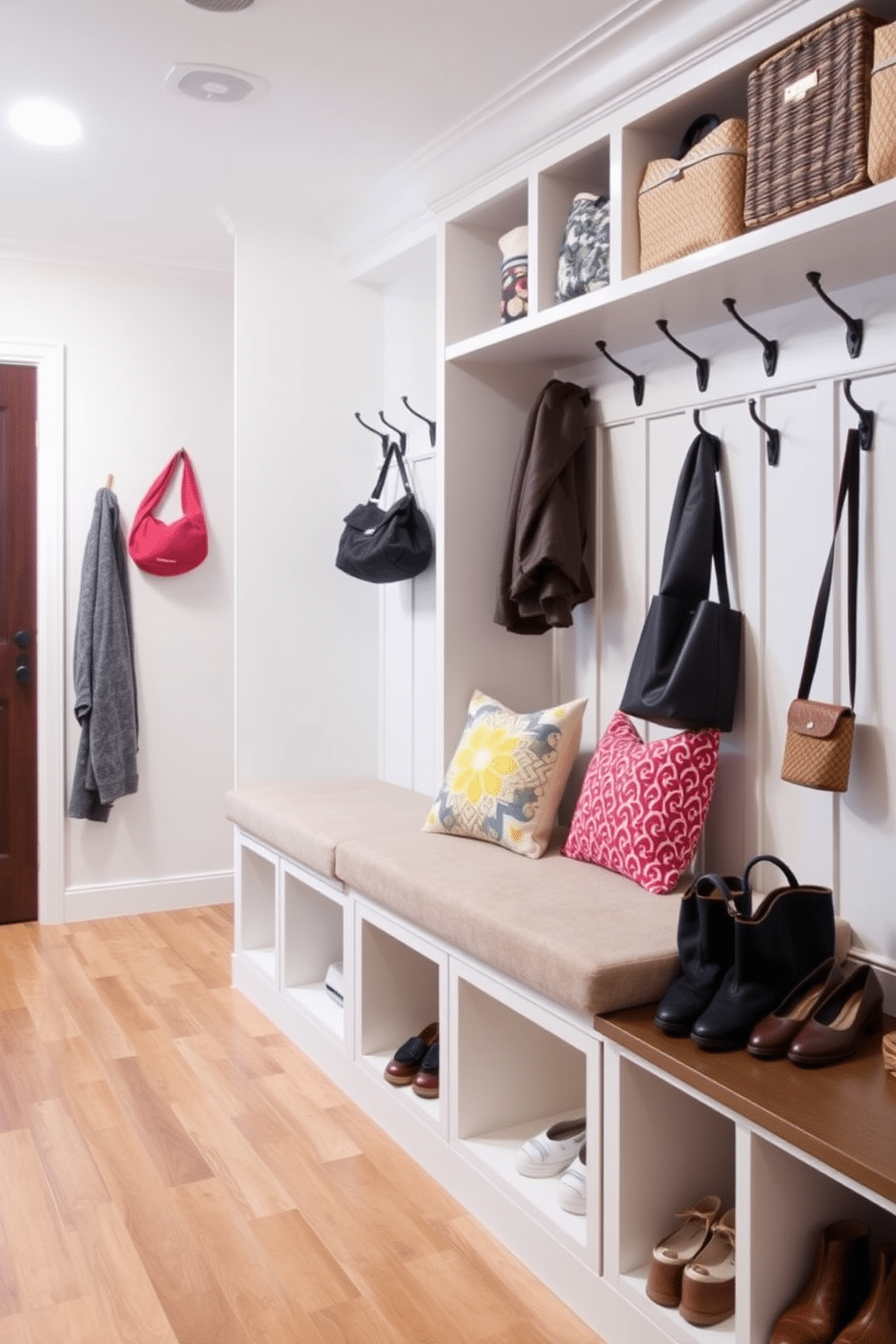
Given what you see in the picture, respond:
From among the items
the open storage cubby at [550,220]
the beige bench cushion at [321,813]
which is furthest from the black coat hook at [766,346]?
the beige bench cushion at [321,813]

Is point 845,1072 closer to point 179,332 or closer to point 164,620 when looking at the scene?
Result: point 164,620

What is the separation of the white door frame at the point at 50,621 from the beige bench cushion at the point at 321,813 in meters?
1.03

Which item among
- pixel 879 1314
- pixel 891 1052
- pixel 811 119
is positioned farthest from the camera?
pixel 811 119

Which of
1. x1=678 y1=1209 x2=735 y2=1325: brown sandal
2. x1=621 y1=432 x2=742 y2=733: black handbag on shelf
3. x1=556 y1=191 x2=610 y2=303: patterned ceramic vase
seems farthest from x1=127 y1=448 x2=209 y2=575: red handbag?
x1=678 y1=1209 x2=735 y2=1325: brown sandal

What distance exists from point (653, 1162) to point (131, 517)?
3.20m

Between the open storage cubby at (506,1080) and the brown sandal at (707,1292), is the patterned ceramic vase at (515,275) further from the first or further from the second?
the brown sandal at (707,1292)

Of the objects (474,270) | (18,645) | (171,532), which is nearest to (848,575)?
(474,270)

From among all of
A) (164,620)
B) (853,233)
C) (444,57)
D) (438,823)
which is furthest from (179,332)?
(853,233)

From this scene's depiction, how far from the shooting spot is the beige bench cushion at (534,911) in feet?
6.35

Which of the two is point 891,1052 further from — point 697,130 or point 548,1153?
point 697,130

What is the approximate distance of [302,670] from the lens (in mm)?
3729

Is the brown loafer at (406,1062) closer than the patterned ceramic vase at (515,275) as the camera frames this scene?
Yes

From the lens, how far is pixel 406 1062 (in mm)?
2639

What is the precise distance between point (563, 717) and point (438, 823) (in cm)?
42
